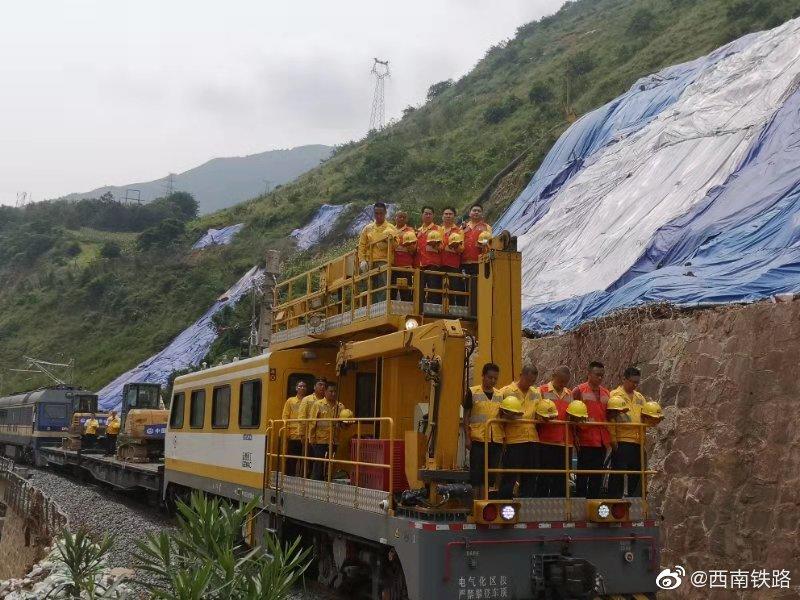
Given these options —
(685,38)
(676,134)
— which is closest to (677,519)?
(676,134)

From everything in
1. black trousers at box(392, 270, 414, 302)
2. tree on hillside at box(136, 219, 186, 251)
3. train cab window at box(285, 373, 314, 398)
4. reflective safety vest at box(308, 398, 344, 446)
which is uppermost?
tree on hillside at box(136, 219, 186, 251)

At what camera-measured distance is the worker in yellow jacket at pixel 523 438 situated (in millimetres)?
7758

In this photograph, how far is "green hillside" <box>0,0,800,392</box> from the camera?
42.5m

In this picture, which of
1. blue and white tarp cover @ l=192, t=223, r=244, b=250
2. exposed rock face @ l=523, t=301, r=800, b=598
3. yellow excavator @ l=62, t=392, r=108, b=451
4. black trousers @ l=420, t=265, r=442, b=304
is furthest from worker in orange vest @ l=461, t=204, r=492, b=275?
blue and white tarp cover @ l=192, t=223, r=244, b=250

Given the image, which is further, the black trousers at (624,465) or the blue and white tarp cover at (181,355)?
the blue and white tarp cover at (181,355)

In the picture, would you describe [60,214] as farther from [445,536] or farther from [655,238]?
[445,536]

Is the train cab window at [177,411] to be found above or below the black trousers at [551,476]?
above

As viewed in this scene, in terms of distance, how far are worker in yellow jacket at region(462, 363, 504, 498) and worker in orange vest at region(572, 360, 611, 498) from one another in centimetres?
99

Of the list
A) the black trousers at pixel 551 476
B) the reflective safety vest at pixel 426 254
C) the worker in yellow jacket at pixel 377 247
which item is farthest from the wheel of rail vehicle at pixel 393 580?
the reflective safety vest at pixel 426 254

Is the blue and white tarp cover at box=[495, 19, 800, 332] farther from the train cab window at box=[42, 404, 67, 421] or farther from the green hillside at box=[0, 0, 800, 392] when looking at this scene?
the train cab window at box=[42, 404, 67, 421]

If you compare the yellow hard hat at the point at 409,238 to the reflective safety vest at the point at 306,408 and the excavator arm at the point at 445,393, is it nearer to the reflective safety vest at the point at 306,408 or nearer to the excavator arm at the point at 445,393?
the reflective safety vest at the point at 306,408

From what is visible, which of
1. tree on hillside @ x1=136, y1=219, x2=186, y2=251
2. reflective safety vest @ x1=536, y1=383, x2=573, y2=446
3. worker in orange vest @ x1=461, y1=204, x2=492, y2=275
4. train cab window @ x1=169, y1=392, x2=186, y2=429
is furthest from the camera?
tree on hillside @ x1=136, y1=219, x2=186, y2=251

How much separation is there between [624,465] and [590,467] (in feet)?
1.24

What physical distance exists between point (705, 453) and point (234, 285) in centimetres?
4307
